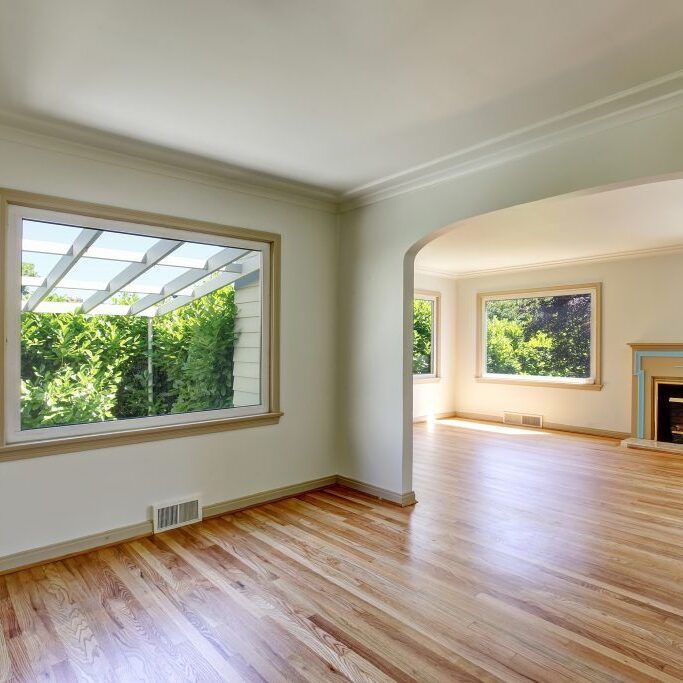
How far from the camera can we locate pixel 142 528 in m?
3.30

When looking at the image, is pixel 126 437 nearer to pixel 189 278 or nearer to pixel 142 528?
pixel 142 528

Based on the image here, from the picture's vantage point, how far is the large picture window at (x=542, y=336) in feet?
23.6

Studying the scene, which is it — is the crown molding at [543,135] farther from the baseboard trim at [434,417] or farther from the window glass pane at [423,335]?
the baseboard trim at [434,417]

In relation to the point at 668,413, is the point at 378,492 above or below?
below

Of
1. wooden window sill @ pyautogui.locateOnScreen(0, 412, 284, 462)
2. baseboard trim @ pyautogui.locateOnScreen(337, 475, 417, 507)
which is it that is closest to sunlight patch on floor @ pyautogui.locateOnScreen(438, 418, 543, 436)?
baseboard trim @ pyautogui.locateOnScreen(337, 475, 417, 507)

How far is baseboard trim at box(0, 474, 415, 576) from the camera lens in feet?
9.34

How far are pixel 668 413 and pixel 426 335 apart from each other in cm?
361

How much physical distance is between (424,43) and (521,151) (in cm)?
128

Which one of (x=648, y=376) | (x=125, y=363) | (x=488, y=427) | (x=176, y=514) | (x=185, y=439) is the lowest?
(x=488, y=427)

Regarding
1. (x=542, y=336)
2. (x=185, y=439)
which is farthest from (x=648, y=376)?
(x=185, y=439)

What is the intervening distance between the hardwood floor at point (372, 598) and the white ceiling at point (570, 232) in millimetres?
2223

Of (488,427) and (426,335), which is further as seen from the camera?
(426,335)

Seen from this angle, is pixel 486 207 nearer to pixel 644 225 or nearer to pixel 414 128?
pixel 414 128

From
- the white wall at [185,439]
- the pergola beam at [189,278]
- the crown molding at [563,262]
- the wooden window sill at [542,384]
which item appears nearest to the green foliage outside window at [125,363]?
the pergola beam at [189,278]
